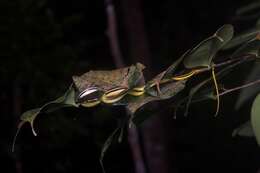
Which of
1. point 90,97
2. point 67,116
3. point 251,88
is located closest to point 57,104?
point 90,97

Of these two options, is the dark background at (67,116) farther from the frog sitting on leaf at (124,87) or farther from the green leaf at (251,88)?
the frog sitting on leaf at (124,87)

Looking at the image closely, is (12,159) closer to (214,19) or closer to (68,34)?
(68,34)

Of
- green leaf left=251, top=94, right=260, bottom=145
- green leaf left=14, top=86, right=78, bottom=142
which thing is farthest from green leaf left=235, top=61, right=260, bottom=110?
green leaf left=14, top=86, right=78, bottom=142

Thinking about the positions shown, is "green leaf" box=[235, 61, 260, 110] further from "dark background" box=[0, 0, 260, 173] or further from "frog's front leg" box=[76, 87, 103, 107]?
"dark background" box=[0, 0, 260, 173]

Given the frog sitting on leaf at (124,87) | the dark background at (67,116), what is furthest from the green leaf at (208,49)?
the dark background at (67,116)

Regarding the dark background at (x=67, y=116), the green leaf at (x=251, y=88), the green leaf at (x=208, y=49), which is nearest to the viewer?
the green leaf at (x=208, y=49)

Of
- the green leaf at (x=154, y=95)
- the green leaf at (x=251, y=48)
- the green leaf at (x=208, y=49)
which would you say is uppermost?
the green leaf at (x=208, y=49)

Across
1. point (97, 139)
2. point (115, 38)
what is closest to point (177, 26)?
point (97, 139)

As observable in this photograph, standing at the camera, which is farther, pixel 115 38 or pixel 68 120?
pixel 68 120
